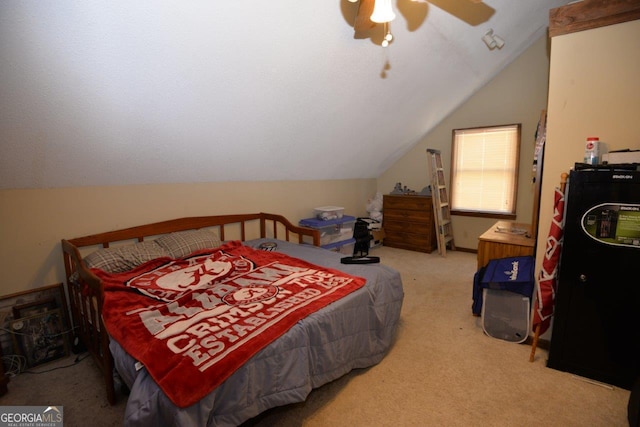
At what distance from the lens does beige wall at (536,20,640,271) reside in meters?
1.77

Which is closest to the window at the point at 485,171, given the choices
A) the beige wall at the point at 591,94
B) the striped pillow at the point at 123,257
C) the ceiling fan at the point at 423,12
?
the ceiling fan at the point at 423,12

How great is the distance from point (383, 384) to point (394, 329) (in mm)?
417

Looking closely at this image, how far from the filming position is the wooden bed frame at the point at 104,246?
63.3 inches

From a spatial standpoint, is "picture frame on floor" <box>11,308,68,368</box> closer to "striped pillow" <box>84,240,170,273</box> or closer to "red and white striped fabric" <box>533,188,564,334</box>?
"striped pillow" <box>84,240,170,273</box>

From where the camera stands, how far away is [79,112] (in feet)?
5.86

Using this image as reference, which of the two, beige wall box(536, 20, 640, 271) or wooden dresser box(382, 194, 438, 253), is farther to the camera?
wooden dresser box(382, 194, 438, 253)

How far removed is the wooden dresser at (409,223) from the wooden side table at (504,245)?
1493 mm

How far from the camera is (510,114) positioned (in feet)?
13.3

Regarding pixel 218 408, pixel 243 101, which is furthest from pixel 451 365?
pixel 243 101

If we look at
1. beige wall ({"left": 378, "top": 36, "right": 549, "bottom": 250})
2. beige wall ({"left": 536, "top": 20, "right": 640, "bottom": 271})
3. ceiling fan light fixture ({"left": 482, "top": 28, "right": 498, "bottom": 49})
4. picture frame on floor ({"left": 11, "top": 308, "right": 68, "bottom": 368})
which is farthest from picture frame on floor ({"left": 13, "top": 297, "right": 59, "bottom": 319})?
beige wall ({"left": 378, "top": 36, "right": 549, "bottom": 250})

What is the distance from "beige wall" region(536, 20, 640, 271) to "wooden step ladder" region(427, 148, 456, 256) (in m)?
2.22

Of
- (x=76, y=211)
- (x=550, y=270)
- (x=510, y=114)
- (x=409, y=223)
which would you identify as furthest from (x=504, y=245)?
(x=76, y=211)

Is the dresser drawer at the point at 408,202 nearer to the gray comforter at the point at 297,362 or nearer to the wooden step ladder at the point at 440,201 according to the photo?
the wooden step ladder at the point at 440,201

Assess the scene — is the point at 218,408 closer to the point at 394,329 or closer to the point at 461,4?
the point at 394,329
